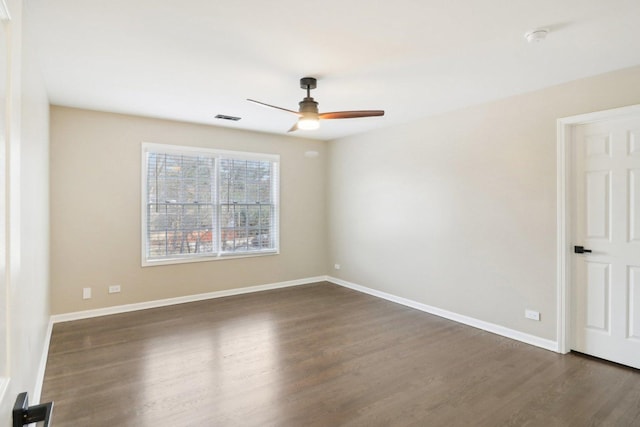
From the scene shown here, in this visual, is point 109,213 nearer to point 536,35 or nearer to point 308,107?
point 308,107

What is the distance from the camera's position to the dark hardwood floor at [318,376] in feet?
7.97

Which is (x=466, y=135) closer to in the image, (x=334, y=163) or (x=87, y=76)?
(x=334, y=163)

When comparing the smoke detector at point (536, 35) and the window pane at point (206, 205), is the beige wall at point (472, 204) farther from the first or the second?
the window pane at point (206, 205)

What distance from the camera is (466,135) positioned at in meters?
4.27

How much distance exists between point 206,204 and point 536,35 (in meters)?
4.50

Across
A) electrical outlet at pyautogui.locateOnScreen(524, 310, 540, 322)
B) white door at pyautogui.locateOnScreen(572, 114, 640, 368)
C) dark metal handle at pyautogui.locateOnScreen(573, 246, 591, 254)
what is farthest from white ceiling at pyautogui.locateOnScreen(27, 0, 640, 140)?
electrical outlet at pyautogui.locateOnScreen(524, 310, 540, 322)

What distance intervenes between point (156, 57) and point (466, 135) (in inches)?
136

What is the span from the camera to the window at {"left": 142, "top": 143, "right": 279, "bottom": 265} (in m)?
4.93

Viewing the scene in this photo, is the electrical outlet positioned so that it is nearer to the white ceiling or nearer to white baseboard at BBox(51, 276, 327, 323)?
the white ceiling

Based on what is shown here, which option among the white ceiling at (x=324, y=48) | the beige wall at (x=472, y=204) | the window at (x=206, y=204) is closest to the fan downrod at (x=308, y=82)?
the white ceiling at (x=324, y=48)

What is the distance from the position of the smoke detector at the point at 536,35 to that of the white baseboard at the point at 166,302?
4.87 m

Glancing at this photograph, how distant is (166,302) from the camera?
16.4 ft

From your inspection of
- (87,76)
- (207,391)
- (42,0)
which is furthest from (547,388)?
(87,76)

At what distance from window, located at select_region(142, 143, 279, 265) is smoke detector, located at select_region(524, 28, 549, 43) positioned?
13.7ft
